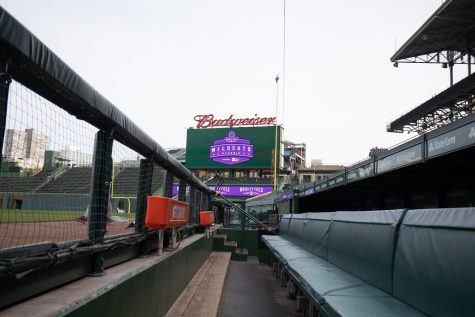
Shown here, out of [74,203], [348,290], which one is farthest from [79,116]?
[348,290]

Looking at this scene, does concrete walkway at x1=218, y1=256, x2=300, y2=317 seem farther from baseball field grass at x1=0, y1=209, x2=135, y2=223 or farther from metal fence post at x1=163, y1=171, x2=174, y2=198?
baseball field grass at x1=0, y1=209, x2=135, y2=223

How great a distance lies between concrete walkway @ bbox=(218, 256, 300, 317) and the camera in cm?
588

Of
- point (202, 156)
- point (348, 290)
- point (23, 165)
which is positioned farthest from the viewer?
point (202, 156)

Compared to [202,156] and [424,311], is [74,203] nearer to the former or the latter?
[424,311]

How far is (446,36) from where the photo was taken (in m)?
19.6

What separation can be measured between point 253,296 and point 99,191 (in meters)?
4.58

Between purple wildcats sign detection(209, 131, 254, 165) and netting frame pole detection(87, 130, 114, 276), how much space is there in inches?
1457

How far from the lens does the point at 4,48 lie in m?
1.85

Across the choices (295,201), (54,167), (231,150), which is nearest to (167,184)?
(54,167)

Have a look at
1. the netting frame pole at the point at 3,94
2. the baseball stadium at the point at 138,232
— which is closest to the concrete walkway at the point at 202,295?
the baseball stadium at the point at 138,232

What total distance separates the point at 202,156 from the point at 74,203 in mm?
38814

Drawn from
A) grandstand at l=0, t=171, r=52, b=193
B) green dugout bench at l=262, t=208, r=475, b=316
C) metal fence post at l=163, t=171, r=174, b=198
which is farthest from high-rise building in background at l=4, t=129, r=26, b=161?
metal fence post at l=163, t=171, r=174, b=198

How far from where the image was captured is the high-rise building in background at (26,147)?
6.89 feet

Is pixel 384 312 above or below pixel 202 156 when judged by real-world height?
below
